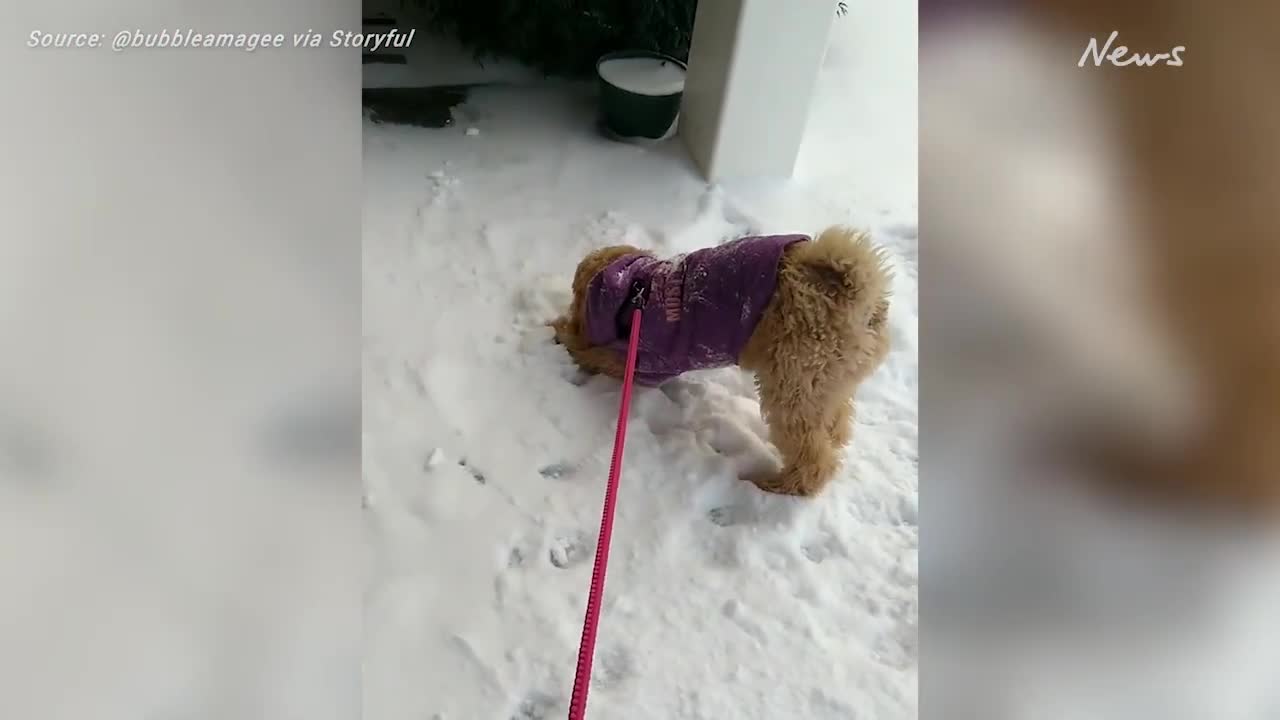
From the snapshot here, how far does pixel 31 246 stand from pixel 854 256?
1.10 meters

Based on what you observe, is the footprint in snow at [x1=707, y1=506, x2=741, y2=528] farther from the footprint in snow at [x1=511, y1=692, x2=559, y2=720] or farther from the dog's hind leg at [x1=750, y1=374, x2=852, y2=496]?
the footprint in snow at [x1=511, y1=692, x2=559, y2=720]

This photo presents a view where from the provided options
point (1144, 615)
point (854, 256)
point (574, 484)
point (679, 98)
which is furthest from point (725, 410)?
point (1144, 615)

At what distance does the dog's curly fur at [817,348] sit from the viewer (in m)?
1.27

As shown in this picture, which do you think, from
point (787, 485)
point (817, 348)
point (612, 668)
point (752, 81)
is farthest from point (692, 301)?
point (752, 81)

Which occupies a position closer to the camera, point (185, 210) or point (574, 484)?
point (185, 210)

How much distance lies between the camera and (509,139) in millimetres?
2311

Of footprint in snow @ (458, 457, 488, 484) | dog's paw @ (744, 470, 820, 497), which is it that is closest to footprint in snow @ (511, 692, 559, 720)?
footprint in snow @ (458, 457, 488, 484)

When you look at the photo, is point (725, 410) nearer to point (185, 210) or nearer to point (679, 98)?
point (679, 98)

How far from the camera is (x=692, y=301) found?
1421mm

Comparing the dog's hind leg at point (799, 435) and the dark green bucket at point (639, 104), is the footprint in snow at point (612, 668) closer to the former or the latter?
the dog's hind leg at point (799, 435)

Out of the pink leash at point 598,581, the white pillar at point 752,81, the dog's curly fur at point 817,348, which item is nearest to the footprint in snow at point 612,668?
the pink leash at point 598,581

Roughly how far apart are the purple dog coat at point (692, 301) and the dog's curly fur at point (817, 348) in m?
0.03

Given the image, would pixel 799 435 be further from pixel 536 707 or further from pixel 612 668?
pixel 536 707

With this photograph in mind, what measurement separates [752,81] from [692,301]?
0.86 metres
